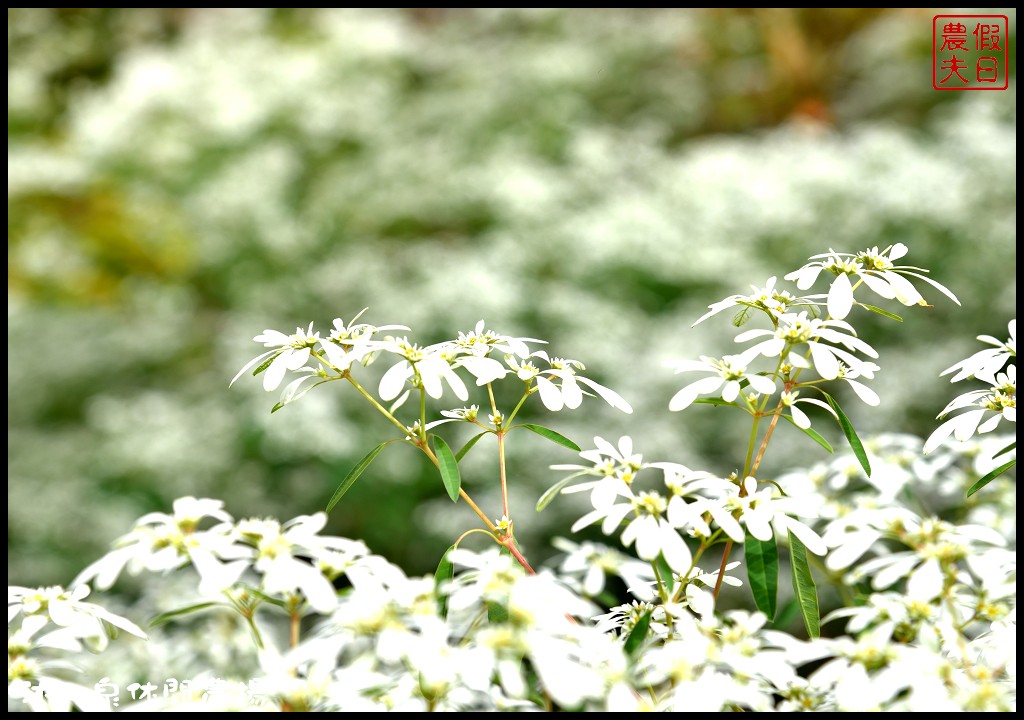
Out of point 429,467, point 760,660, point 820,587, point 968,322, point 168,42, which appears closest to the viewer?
point 760,660

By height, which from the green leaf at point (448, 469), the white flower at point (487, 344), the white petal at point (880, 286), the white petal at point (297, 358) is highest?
the white petal at point (880, 286)

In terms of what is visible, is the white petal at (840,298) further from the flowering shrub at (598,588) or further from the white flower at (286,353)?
the white flower at (286,353)

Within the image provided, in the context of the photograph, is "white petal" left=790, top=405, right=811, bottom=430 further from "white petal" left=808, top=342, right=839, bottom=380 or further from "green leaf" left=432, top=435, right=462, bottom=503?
"green leaf" left=432, top=435, right=462, bottom=503

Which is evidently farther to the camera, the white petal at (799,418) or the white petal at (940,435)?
the white petal at (940,435)

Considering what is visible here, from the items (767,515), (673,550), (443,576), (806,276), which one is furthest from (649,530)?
(806,276)

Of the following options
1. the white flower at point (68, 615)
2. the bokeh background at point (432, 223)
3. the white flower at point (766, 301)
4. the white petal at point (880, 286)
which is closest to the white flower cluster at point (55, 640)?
the white flower at point (68, 615)

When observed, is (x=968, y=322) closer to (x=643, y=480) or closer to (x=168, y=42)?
(x=643, y=480)

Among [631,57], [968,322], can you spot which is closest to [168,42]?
[631,57]
